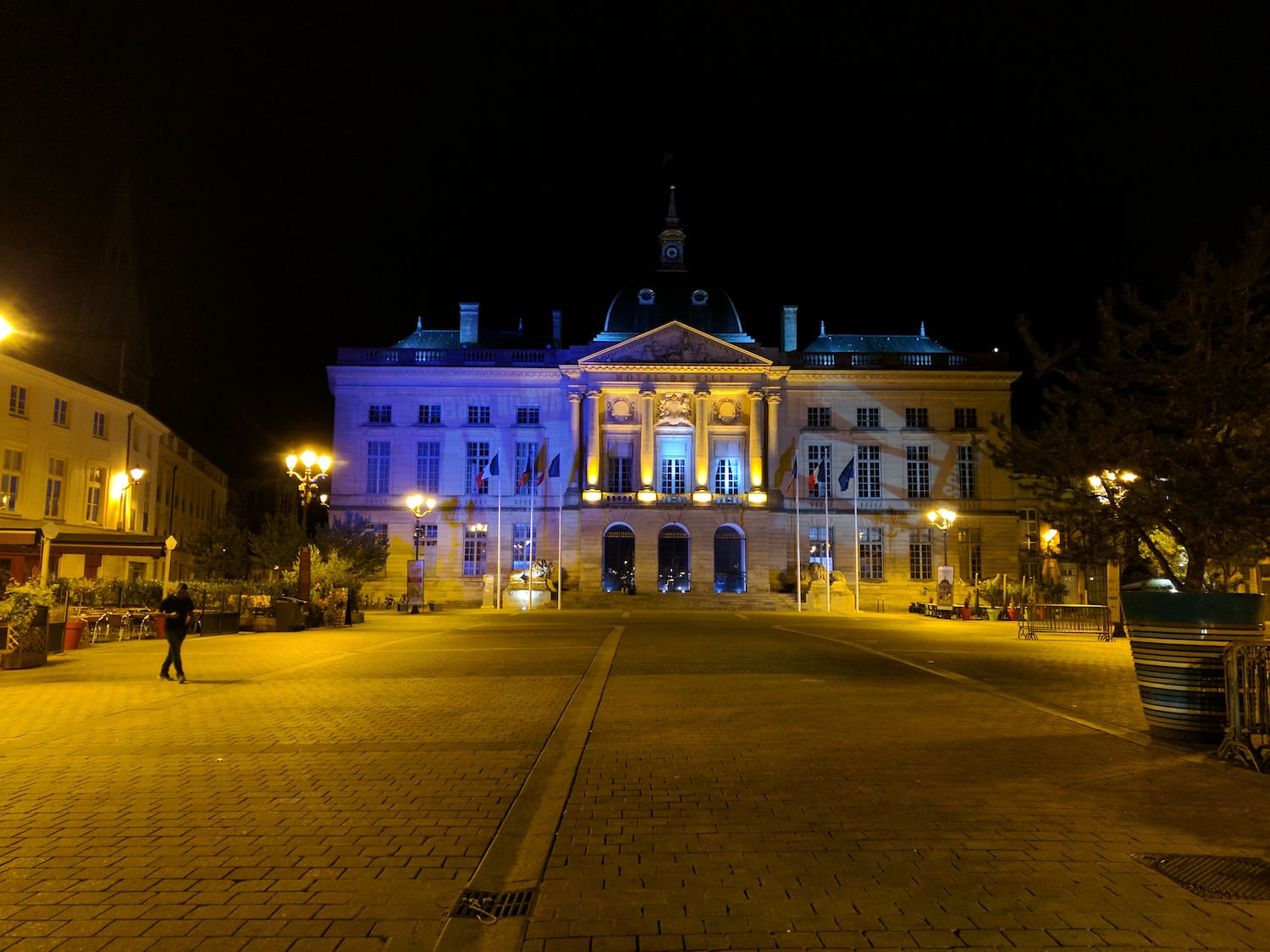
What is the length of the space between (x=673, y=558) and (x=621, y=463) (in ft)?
22.9

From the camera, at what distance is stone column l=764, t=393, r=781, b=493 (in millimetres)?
57156

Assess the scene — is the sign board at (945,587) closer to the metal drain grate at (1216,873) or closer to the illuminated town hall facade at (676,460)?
the illuminated town hall facade at (676,460)

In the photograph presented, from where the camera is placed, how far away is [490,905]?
457 cm

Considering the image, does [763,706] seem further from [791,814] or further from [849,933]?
[849,933]

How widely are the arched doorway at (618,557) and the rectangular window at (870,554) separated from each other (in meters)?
14.4

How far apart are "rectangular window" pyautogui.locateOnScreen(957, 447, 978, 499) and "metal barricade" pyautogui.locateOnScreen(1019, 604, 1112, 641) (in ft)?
86.0

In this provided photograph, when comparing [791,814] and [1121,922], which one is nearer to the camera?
[1121,922]

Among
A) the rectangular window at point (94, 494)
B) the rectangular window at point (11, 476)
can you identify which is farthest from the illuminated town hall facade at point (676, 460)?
the rectangular window at point (11, 476)

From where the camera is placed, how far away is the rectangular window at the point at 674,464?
192 ft

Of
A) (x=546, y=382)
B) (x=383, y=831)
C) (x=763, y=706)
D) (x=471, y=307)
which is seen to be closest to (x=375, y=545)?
(x=546, y=382)

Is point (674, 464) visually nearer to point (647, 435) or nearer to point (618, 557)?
point (647, 435)

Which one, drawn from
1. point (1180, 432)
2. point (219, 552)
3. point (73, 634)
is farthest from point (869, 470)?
point (1180, 432)

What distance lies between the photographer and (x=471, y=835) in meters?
5.79

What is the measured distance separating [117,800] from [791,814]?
4728 mm
